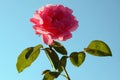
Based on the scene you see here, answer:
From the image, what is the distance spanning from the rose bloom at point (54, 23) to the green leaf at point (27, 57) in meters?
0.11

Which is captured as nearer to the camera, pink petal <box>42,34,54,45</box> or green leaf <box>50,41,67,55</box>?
pink petal <box>42,34,54,45</box>

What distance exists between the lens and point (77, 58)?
1.27 metres

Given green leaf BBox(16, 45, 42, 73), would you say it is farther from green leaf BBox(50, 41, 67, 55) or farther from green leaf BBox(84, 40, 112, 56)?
green leaf BBox(84, 40, 112, 56)

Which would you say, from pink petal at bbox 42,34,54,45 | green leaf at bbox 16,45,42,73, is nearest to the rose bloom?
pink petal at bbox 42,34,54,45

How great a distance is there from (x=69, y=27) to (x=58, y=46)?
125 mm

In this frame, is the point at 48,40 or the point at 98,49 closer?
the point at 48,40

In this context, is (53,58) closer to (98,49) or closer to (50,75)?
(50,75)

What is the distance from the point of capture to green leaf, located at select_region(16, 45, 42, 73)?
1.24 meters

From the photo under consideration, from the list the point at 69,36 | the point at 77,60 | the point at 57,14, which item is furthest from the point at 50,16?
the point at 77,60

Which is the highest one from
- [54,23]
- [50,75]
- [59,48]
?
[54,23]

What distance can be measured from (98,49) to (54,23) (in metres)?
0.29

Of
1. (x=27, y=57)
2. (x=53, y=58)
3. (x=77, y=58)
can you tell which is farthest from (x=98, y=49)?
(x=27, y=57)

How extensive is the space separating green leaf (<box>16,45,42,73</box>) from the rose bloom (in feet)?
0.35

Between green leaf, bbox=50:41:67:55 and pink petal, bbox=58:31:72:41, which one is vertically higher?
pink petal, bbox=58:31:72:41
